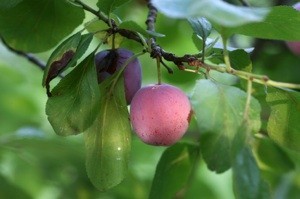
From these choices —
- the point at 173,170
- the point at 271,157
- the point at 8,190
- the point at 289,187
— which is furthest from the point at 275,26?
the point at 289,187

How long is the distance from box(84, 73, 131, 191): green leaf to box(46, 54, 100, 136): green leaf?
41mm

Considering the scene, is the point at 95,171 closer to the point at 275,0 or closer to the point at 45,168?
the point at 45,168

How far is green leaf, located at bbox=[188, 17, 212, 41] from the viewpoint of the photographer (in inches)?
36.4

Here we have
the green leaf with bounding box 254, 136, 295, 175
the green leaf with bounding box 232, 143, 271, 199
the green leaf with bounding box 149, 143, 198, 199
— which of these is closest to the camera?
the green leaf with bounding box 232, 143, 271, 199

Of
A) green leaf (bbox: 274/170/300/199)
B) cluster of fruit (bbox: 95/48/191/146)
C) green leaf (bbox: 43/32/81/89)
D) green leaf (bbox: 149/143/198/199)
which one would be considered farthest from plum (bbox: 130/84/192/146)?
green leaf (bbox: 274/170/300/199)

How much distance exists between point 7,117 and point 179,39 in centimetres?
53

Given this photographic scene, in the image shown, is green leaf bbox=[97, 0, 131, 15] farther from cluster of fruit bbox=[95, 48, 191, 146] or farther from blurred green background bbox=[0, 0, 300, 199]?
blurred green background bbox=[0, 0, 300, 199]

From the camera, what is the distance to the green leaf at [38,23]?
1.00 meters

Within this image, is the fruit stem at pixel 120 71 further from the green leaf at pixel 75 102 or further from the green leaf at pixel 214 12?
the green leaf at pixel 214 12

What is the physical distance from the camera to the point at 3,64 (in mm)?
1875

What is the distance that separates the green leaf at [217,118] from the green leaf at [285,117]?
13 cm

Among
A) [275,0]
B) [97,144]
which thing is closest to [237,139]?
[97,144]

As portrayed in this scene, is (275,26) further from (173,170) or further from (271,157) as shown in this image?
(271,157)

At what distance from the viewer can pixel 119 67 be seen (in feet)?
3.14
